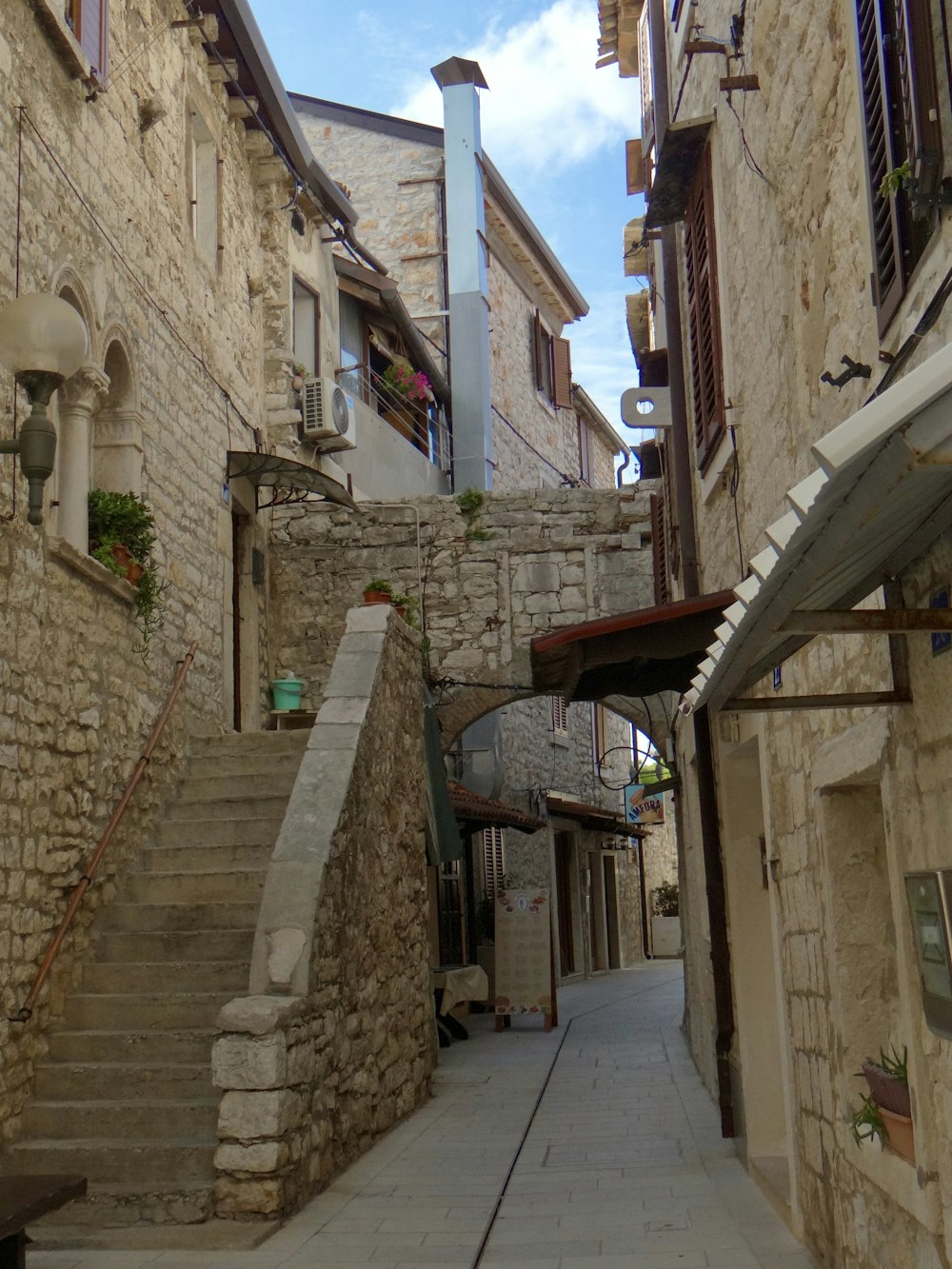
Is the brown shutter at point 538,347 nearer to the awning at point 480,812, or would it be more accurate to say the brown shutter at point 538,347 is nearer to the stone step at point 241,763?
the awning at point 480,812

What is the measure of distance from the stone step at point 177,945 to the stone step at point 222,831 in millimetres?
831

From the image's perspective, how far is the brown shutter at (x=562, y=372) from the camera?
22.9 meters

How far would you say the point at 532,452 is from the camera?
21281mm

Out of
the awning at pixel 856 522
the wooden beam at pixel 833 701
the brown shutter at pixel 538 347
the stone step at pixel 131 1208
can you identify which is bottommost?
the stone step at pixel 131 1208

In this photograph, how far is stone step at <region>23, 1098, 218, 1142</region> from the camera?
19.5 feet

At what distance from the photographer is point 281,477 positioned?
38.2 ft

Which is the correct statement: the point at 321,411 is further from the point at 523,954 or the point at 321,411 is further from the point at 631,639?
the point at 631,639

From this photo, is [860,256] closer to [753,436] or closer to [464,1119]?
[753,436]

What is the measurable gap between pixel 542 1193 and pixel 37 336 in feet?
14.1

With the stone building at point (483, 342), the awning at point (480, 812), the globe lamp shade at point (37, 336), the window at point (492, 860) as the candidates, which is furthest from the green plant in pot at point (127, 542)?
the window at point (492, 860)

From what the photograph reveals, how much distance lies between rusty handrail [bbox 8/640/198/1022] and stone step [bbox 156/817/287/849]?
460mm

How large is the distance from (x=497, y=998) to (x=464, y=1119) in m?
5.17

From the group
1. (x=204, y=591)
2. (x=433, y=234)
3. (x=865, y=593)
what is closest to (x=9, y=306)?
(x=865, y=593)

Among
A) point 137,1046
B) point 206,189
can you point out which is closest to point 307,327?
point 206,189
